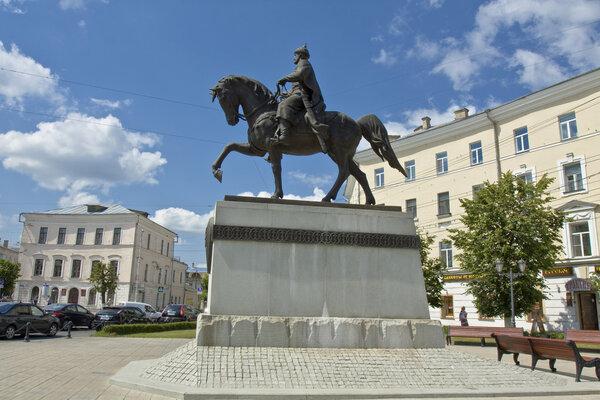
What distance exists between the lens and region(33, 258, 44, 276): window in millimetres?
57625

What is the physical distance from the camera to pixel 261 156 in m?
10.4

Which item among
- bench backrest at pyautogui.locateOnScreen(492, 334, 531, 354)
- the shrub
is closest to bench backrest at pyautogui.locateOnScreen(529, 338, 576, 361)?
bench backrest at pyautogui.locateOnScreen(492, 334, 531, 354)

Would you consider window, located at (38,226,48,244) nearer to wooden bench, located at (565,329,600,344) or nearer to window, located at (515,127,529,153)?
window, located at (515,127,529,153)

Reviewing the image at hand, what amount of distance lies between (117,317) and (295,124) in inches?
962

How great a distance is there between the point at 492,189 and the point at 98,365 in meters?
21.9

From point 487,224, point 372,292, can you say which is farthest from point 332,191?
point 487,224

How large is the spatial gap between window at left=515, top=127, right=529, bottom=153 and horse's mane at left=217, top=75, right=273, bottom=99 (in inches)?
1095

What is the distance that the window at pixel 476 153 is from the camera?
36.2 metres

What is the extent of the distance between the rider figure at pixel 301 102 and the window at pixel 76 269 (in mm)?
55491

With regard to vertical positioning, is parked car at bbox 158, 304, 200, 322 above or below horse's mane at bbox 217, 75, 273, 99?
below

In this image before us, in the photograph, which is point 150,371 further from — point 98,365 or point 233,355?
point 98,365

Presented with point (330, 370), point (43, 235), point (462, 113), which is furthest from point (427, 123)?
point (43, 235)

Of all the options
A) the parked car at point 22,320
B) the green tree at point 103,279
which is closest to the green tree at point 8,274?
the green tree at point 103,279

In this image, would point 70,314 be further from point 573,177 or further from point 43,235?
point 43,235
